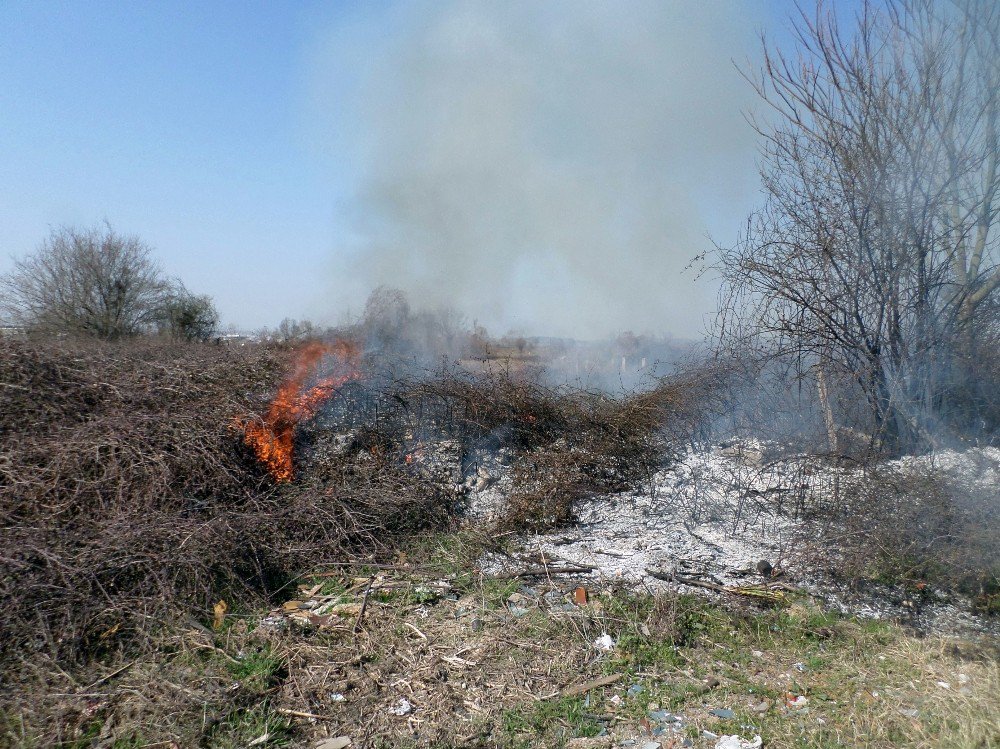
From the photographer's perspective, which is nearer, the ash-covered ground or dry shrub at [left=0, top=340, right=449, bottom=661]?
dry shrub at [left=0, top=340, right=449, bottom=661]

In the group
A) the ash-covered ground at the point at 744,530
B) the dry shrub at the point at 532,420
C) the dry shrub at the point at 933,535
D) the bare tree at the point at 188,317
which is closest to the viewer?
the dry shrub at the point at 933,535

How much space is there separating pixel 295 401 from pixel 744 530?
185 inches

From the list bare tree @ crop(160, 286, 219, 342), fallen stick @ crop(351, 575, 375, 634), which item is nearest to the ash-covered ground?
fallen stick @ crop(351, 575, 375, 634)

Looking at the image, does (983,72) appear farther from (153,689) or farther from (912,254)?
(153,689)

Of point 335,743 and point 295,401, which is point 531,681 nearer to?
point 335,743

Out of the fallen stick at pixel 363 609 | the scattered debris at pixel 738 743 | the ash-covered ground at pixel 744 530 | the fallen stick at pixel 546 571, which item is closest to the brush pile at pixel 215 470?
the ash-covered ground at pixel 744 530

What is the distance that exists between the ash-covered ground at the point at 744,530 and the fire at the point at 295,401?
1941mm

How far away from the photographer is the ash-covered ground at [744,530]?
4.28 m

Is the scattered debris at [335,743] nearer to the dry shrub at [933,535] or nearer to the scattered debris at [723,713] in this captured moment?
the scattered debris at [723,713]

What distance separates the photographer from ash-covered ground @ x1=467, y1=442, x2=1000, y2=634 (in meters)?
4.28

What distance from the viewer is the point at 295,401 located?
6.85 metres

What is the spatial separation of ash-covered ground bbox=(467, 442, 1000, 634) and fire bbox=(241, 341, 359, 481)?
6.37ft

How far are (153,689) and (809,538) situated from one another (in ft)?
14.1

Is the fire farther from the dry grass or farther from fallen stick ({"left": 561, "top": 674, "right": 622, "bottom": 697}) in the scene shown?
fallen stick ({"left": 561, "top": 674, "right": 622, "bottom": 697})
